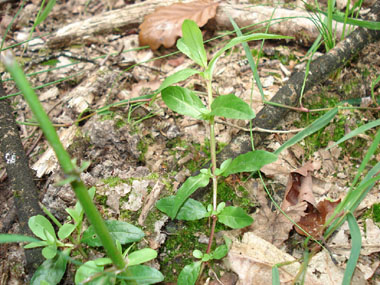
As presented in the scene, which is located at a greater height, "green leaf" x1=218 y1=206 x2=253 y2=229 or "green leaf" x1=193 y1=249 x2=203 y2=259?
"green leaf" x1=218 y1=206 x2=253 y2=229

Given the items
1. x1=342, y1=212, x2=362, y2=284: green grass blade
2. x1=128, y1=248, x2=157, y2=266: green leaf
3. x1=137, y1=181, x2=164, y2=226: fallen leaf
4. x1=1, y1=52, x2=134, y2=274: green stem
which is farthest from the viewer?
x1=137, y1=181, x2=164, y2=226: fallen leaf

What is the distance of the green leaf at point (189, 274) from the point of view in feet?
5.16

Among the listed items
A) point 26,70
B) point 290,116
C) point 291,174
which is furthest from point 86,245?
point 26,70

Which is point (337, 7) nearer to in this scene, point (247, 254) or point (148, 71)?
point (148, 71)

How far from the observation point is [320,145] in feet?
7.32

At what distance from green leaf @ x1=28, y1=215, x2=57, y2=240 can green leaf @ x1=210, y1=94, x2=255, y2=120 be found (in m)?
1.06

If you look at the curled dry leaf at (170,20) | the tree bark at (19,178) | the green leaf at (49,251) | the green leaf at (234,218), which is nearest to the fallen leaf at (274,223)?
the green leaf at (234,218)

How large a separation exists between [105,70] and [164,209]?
1679mm

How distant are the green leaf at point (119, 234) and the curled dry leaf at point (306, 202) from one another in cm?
89

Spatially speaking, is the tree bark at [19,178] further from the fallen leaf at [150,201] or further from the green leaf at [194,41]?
the green leaf at [194,41]

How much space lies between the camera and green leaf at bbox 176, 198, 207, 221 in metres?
1.74

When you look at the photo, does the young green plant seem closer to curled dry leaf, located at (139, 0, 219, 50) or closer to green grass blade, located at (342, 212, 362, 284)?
green grass blade, located at (342, 212, 362, 284)

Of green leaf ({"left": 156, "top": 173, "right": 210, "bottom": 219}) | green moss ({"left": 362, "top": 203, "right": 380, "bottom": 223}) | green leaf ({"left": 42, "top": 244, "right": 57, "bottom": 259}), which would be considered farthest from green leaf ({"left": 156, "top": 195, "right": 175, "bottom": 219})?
A: green moss ({"left": 362, "top": 203, "right": 380, "bottom": 223})

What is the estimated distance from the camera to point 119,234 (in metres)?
1.67
